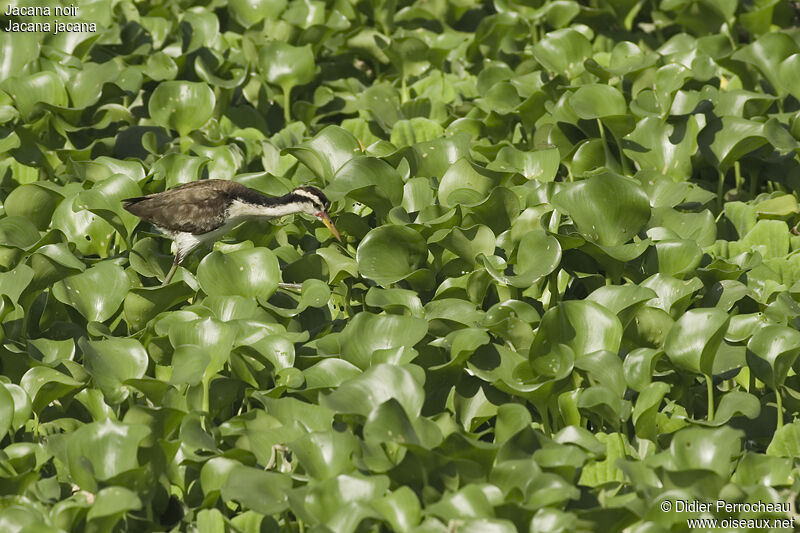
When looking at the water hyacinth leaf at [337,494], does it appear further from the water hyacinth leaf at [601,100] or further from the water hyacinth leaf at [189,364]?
the water hyacinth leaf at [601,100]

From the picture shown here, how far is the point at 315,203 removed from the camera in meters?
5.92

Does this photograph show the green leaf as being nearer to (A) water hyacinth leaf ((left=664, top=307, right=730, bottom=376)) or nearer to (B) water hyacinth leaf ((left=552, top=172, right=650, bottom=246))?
(B) water hyacinth leaf ((left=552, top=172, right=650, bottom=246))

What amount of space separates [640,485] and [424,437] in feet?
2.47

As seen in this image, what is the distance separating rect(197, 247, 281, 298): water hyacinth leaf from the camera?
516cm

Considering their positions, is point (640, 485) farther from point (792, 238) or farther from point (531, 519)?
point (792, 238)

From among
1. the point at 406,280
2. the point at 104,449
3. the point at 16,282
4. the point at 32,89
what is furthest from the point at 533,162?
the point at 104,449

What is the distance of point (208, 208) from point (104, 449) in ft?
7.27

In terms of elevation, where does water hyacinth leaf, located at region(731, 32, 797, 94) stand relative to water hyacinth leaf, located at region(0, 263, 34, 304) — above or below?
above

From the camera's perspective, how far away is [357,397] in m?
4.09

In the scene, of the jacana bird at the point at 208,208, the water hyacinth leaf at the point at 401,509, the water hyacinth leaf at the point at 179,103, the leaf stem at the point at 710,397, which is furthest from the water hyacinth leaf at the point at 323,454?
the water hyacinth leaf at the point at 179,103

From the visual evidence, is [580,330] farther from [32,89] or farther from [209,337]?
[32,89]

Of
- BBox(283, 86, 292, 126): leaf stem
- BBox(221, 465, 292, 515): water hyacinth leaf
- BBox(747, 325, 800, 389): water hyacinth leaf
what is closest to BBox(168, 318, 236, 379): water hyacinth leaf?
BBox(221, 465, 292, 515): water hyacinth leaf

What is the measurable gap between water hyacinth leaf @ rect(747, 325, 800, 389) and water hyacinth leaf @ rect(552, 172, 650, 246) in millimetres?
865

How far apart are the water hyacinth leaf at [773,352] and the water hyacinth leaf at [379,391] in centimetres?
141
